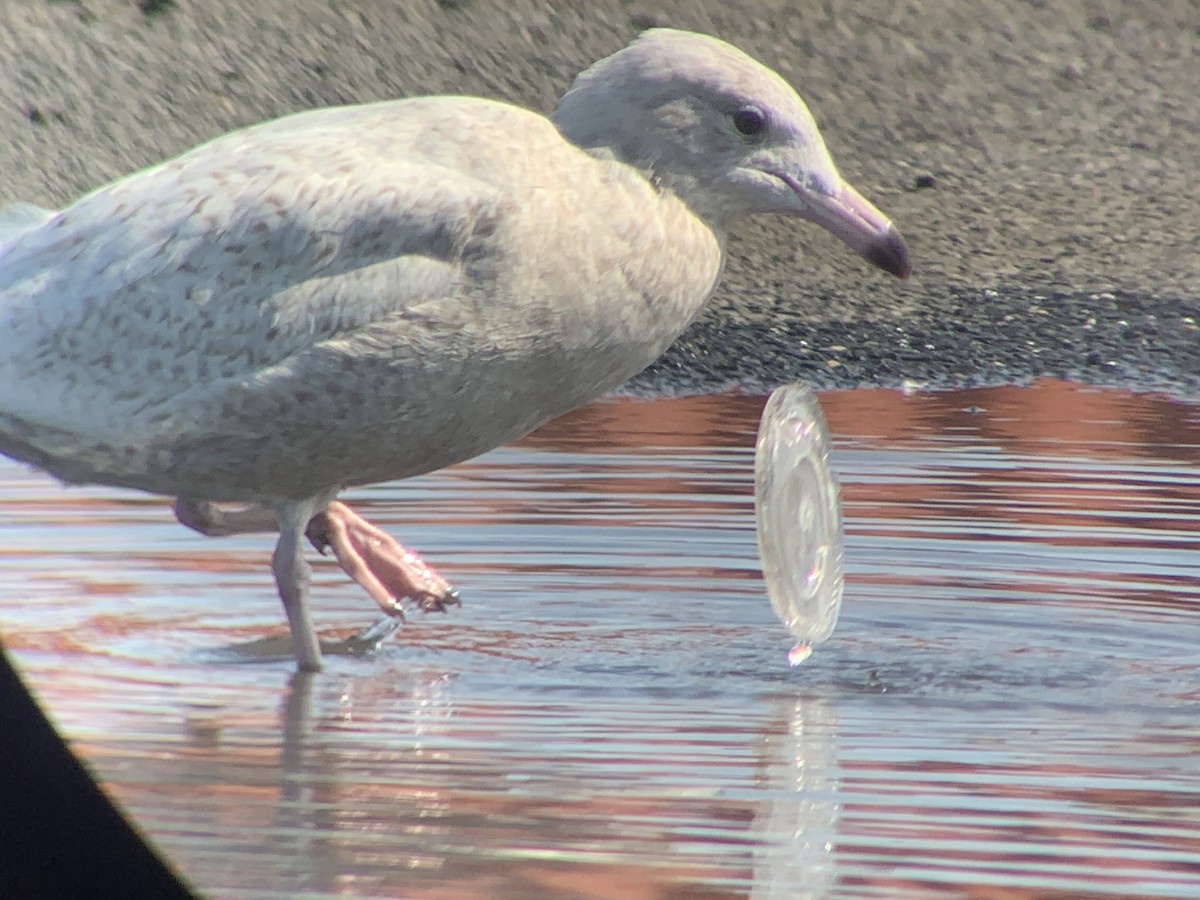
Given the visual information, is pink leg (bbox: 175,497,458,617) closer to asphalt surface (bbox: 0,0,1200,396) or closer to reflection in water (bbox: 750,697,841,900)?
reflection in water (bbox: 750,697,841,900)

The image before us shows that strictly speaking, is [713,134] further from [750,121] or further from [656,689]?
[656,689]

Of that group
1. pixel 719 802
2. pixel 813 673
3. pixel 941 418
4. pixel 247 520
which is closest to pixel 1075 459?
pixel 941 418

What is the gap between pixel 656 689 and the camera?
603cm

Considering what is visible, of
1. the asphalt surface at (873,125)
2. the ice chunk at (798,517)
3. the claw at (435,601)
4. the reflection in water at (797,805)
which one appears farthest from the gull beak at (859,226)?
the asphalt surface at (873,125)

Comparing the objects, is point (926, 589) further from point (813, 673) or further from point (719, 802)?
point (719, 802)

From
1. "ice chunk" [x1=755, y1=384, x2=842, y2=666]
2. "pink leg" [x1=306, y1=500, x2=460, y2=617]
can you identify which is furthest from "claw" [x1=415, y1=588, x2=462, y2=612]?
"ice chunk" [x1=755, y1=384, x2=842, y2=666]

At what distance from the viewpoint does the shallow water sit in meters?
4.55

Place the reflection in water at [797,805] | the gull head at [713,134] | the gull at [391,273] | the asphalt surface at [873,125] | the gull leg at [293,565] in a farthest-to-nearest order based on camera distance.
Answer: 1. the asphalt surface at [873,125]
2. the gull leg at [293,565]
3. the gull head at [713,134]
4. the gull at [391,273]
5. the reflection in water at [797,805]

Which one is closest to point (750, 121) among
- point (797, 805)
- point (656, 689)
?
point (656, 689)

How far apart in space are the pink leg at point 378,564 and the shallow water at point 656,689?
18 cm

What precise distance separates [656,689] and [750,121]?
136 centimetres

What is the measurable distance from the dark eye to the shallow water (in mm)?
1327

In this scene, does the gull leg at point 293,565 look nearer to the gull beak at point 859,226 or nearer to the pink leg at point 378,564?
the pink leg at point 378,564

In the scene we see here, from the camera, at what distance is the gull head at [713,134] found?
5.70 metres
